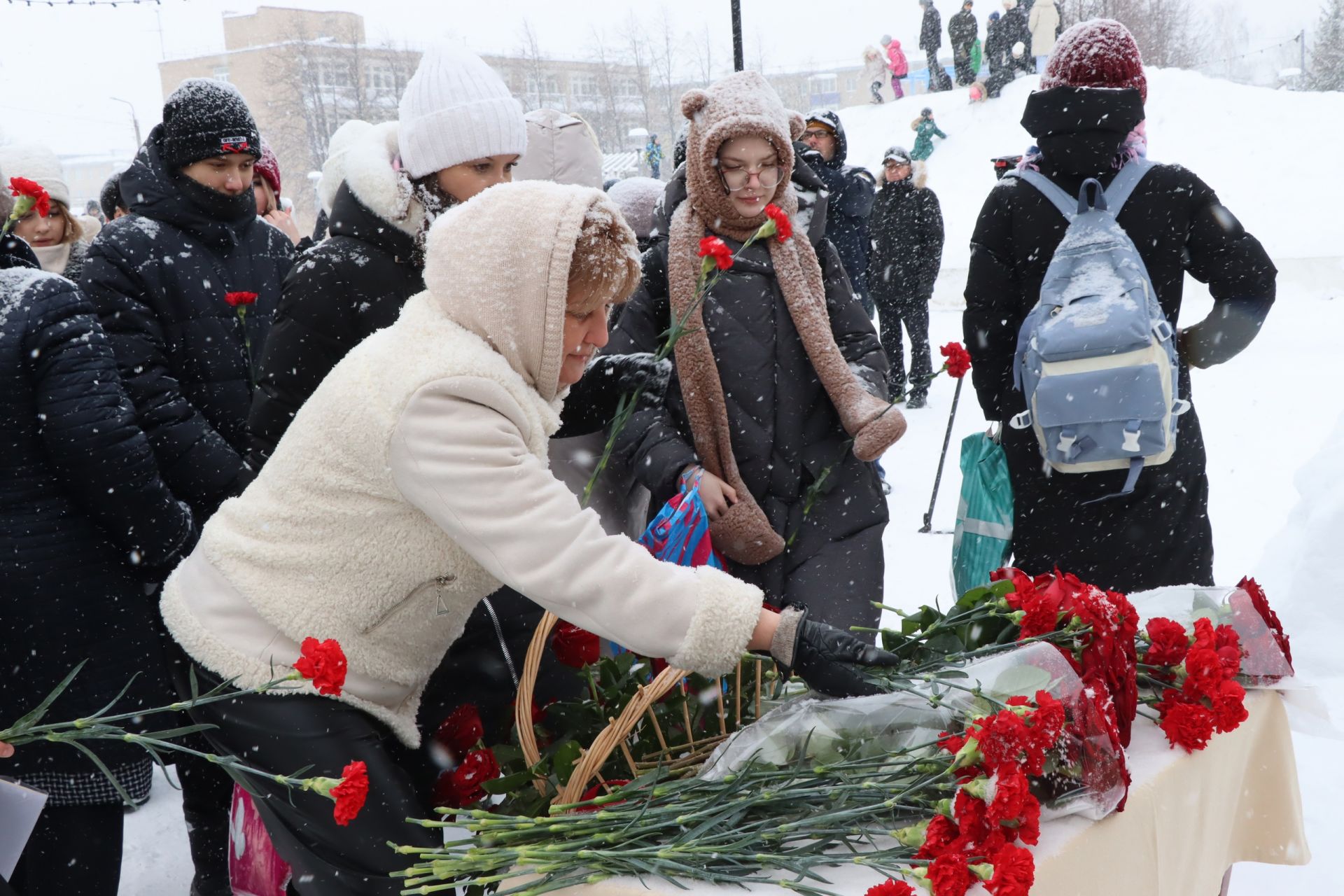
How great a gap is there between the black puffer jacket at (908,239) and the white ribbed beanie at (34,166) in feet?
19.1

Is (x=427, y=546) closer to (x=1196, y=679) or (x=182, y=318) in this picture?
(x=1196, y=679)

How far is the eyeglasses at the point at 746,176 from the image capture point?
2.86 metres

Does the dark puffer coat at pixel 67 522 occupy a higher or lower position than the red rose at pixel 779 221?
lower

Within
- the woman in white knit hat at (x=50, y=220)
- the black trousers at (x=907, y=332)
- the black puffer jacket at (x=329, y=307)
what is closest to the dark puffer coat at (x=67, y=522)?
the black puffer jacket at (x=329, y=307)

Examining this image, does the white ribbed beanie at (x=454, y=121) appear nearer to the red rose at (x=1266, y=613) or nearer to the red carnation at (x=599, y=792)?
the red carnation at (x=599, y=792)

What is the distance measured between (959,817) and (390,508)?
872mm

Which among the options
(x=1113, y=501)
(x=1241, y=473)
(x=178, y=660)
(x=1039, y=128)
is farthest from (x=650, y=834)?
(x=1241, y=473)

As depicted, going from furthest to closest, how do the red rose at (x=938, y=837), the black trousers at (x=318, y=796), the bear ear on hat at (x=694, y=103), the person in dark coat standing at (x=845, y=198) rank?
1. the person in dark coat standing at (x=845, y=198)
2. the bear ear on hat at (x=694, y=103)
3. the black trousers at (x=318, y=796)
4. the red rose at (x=938, y=837)

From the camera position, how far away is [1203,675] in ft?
5.84

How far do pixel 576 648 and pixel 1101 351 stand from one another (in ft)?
4.82

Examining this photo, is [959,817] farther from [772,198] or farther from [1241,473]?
[1241,473]

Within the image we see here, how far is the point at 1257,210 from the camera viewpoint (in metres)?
15.8

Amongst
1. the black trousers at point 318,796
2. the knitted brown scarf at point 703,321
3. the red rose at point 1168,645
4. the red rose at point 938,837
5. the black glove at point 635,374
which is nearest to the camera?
the red rose at point 938,837

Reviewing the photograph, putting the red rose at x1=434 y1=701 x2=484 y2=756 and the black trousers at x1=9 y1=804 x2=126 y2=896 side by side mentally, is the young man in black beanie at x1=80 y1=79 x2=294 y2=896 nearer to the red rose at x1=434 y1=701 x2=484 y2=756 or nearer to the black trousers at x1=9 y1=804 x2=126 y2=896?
the black trousers at x1=9 y1=804 x2=126 y2=896
